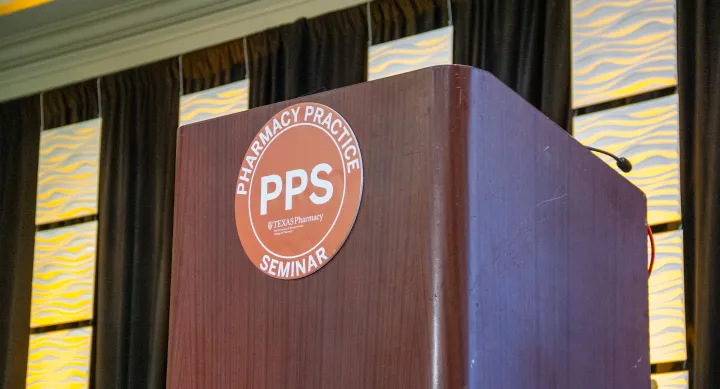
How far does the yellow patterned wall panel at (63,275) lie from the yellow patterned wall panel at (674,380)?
2.58 metres

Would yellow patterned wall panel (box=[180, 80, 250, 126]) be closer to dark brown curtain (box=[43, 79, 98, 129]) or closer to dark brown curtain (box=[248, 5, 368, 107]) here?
dark brown curtain (box=[248, 5, 368, 107])

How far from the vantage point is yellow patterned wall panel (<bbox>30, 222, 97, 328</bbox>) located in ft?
15.1

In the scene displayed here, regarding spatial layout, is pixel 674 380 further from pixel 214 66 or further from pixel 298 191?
pixel 214 66

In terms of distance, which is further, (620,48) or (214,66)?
(214,66)

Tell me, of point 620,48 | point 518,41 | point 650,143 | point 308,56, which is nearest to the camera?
point 650,143

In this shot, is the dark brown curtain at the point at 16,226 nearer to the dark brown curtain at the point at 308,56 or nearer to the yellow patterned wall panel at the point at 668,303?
the dark brown curtain at the point at 308,56

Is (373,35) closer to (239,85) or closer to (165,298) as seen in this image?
(239,85)

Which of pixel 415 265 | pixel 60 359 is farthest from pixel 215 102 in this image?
pixel 415 265

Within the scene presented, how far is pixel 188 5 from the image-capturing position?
4605mm

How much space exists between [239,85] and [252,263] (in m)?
3.45

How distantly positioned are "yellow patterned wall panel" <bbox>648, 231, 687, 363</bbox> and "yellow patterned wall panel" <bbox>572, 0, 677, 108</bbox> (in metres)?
0.53

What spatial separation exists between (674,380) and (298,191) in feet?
7.62

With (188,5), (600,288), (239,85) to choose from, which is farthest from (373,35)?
(600,288)

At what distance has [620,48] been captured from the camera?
11.0 ft
